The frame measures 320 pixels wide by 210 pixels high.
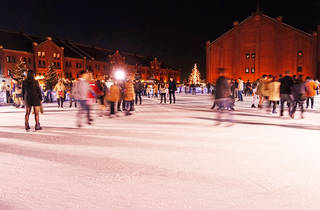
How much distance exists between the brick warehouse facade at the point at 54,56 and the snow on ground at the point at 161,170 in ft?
115

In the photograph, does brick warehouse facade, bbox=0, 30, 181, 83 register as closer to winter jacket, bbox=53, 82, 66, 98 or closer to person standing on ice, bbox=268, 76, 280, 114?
winter jacket, bbox=53, 82, 66, 98

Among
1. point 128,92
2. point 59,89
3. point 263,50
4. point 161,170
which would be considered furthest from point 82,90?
point 263,50

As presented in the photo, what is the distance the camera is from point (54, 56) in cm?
5572

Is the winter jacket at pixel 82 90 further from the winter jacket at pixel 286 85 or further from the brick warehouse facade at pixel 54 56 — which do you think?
the brick warehouse facade at pixel 54 56

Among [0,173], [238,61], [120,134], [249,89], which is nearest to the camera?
[0,173]

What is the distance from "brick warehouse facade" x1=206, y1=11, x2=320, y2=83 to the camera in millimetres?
43969

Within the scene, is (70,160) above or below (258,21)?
below

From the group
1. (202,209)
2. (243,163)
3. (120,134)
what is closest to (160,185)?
(202,209)

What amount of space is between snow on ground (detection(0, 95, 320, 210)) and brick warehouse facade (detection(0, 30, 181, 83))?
35117mm

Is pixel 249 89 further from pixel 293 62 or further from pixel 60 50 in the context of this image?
pixel 60 50

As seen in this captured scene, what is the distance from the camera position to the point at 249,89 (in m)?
32.8

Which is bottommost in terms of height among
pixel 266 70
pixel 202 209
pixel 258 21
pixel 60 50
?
pixel 202 209

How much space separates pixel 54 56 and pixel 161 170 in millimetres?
56691

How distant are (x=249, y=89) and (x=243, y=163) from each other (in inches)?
1174
